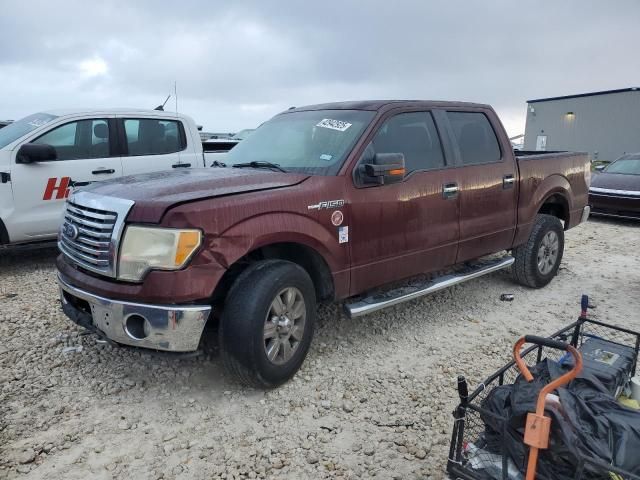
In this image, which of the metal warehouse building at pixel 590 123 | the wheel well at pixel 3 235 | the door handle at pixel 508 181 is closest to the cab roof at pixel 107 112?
the wheel well at pixel 3 235

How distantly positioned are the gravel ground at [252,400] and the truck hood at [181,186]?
2.97ft

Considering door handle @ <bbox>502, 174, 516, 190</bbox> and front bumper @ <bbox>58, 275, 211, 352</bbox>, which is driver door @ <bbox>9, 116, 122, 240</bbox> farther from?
door handle @ <bbox>502, 174, 516, 190</bbox>

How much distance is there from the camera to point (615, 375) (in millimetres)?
2455

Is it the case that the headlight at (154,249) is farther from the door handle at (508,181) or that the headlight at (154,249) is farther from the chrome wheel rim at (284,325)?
the door handle at (508,181)

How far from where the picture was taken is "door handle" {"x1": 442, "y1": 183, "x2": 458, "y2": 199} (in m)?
4.17

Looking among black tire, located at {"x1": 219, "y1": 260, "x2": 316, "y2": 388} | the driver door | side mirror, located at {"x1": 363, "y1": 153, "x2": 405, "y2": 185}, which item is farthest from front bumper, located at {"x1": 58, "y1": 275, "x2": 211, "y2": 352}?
the driver door

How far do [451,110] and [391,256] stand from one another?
1.63 meters

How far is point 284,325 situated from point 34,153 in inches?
155

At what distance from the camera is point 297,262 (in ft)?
11.7

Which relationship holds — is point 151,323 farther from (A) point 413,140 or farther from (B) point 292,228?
(A) point 413,140

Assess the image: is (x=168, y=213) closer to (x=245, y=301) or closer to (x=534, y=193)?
(x=245, y=301)

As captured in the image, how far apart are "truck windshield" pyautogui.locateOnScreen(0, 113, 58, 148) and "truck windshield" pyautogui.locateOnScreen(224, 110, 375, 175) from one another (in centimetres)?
293

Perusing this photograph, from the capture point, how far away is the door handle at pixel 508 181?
4.77 meters

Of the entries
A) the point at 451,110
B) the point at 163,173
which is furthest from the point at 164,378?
the point at 451,110
